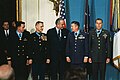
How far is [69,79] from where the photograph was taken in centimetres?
213

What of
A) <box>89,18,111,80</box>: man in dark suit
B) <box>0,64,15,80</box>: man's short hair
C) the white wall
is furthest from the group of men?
<box>0,64,15,80</box>: man's short hair

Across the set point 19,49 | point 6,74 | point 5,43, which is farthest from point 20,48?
point 6,74

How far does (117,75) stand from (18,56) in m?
2.17

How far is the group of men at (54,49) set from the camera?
244 inches

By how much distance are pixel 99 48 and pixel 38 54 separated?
1203mm

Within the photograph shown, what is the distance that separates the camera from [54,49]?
6.42 meters

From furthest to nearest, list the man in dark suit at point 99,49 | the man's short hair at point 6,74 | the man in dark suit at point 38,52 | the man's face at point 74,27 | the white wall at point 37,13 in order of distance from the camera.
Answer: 1. the white wall at point 37,13
2. the man in dark suit at point 38,52
3. the man in dark suit at point 99,49
4. the man's face at point 74,27
5. the man's short hair at point 6,74

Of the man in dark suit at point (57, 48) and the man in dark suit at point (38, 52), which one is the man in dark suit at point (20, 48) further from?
the man in dark suit at point (57, 48)

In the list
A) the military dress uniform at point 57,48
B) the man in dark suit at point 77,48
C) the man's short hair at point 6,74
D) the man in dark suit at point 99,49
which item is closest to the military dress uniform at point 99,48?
the man in dark suit at point 99,49

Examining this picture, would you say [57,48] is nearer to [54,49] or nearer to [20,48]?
[54,49]

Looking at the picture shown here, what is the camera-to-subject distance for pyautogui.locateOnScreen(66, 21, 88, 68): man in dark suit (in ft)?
20.3

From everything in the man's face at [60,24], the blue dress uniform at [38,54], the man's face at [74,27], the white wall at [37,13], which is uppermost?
the white wall at [37,13]

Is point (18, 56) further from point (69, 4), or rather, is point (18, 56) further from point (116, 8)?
point (116, 8)

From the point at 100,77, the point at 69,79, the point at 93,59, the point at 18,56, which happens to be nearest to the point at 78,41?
the point at 93,59
